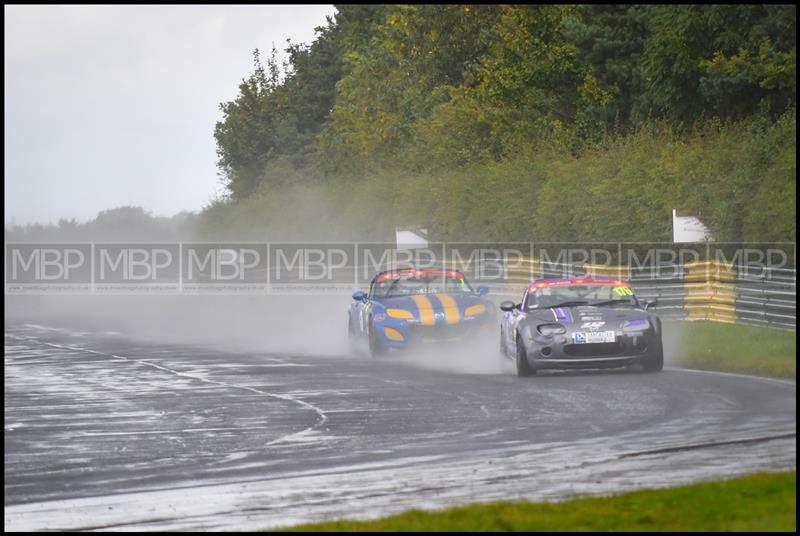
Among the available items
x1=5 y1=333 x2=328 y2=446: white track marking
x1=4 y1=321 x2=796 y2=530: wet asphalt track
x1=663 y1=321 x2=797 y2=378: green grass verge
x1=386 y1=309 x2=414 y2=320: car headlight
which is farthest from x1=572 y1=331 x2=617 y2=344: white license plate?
x1=386 y1=309 x2=414 y2=320: car headlight

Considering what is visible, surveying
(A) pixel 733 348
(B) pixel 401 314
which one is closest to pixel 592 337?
(A) pixel 733 348

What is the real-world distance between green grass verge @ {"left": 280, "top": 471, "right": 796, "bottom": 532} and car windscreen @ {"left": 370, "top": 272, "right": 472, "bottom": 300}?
1599 centimetres

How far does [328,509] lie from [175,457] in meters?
3.78

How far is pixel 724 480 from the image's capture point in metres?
10.6

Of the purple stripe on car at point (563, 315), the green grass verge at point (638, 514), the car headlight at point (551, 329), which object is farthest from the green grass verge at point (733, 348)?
the green grass verge at point (638, 514)

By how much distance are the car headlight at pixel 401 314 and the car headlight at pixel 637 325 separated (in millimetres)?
5394

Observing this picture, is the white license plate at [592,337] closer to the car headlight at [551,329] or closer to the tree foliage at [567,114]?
the car headlight at [551,329]

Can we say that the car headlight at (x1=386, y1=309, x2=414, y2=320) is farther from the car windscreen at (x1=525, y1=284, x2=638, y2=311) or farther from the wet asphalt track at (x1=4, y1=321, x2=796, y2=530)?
the car windscreen at (x1=525, y1=284, x2=638, y2=311)

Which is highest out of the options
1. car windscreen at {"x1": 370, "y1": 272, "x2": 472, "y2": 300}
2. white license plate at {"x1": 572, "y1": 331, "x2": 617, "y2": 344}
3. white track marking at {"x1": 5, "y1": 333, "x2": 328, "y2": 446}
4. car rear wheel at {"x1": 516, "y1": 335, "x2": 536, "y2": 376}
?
car windscreen at {"x1": 370, "y1": 272, "x2": 472, "y2": 300}

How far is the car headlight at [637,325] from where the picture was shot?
2033cm

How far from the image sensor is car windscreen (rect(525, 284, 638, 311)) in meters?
21.2

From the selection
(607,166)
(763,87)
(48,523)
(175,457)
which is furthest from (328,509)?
(763,87)

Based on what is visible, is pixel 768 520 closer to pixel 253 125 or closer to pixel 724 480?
pixel 724 480

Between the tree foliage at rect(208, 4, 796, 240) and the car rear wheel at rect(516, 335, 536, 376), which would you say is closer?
the car rear wheel at rect(516, 335, 536, 376)
